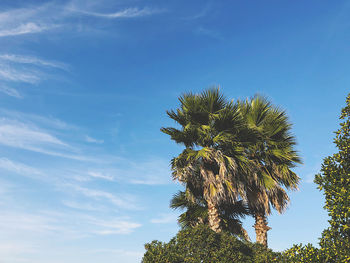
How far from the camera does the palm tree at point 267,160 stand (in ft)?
56.8

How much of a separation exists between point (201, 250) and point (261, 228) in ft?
18.8

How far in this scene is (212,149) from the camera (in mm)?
16312

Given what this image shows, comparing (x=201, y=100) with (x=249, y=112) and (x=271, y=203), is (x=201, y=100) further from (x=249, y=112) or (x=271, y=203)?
(x=271, y=203)

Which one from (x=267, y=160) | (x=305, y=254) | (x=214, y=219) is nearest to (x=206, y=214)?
(x=214, y=219)

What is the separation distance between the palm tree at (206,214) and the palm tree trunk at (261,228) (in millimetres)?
518

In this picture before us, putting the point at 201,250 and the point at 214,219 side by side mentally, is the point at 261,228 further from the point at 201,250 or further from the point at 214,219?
the point at 201,250

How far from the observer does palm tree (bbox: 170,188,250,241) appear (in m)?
17.3

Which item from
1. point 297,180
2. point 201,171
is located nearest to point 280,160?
point 297,180

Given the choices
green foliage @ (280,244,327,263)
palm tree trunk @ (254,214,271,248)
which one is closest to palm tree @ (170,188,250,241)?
palm tree trunk @ (254,214,271,248)

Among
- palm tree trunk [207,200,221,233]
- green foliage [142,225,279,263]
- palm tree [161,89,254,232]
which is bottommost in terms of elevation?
green foliage [142,225,279,263]

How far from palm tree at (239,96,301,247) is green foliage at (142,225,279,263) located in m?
4.38

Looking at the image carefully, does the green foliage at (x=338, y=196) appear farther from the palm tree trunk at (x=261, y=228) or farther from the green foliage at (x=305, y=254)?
the palm tree trunk at (x=261, y=228)

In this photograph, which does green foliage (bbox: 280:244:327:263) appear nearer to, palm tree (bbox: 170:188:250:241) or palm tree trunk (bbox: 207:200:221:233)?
palm tree trunk (bbox: 207:200:221:233)

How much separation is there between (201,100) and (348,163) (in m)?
8.80
